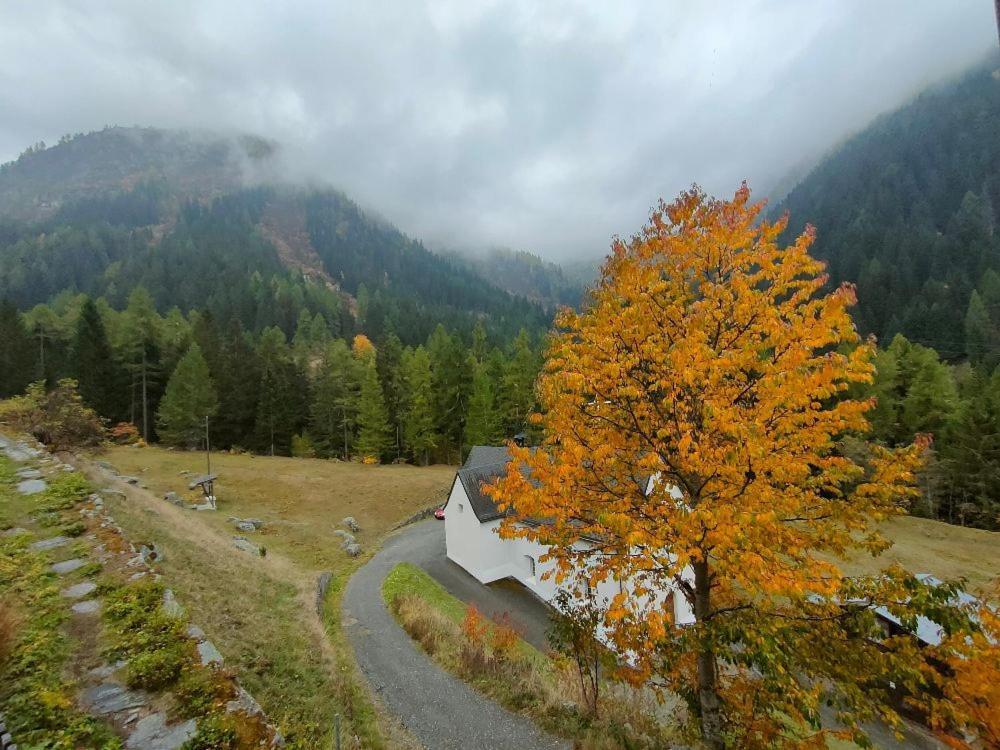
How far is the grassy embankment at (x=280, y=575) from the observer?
8.36m

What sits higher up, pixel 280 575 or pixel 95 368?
pixel 95 368

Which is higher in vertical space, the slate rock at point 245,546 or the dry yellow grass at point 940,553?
the slate rock at point 245,546

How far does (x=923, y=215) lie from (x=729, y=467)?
542ft

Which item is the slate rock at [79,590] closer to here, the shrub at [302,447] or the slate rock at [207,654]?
the slate rock at [207,654]

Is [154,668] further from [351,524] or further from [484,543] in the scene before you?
[351,524]

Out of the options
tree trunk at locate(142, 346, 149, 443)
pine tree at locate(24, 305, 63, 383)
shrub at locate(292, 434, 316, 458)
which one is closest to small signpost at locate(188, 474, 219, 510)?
shrub at locate(292, 434, 316, 458)

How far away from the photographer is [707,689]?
7.18m

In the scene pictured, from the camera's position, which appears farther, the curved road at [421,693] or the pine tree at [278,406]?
the pine tree at [278,406]

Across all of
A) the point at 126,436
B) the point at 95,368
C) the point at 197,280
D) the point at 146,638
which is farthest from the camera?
the point at 197,280

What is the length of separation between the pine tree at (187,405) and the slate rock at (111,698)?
50.9 metres

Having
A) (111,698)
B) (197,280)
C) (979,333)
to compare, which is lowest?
(111,698)

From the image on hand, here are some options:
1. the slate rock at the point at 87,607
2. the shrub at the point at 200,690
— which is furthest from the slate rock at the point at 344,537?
the shrub at the point at 200,690

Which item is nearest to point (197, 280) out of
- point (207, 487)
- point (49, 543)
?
point (207, 487)

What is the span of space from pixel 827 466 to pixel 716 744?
4823mm
